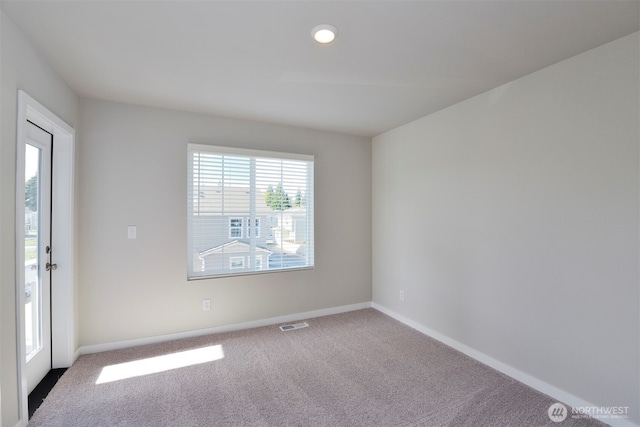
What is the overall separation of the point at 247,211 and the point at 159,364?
5.77ft

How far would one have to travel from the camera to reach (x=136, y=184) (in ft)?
9.93

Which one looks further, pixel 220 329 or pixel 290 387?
pixel 220 329

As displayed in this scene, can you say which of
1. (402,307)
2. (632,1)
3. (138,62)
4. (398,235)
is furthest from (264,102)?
(402,307)

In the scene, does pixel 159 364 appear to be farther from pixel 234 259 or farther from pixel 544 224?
pixel 544 224

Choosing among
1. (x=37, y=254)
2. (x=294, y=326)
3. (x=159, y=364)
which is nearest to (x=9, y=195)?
(x=37, y=254)

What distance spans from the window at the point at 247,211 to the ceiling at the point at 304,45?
803 mm

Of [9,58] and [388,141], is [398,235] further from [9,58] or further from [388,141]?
[9,58]

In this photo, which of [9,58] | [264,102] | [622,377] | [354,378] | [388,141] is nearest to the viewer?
[9,58]

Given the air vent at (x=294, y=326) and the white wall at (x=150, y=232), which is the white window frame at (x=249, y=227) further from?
the air vent at (x=294, y=326)

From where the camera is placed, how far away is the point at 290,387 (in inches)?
92.7

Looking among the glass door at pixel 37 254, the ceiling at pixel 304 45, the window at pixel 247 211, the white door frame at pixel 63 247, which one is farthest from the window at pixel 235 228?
the glass door at pixel 37 254

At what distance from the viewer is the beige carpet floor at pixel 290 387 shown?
200 cm

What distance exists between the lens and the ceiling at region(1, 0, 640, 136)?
5.31 feet

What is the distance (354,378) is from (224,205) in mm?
2260
